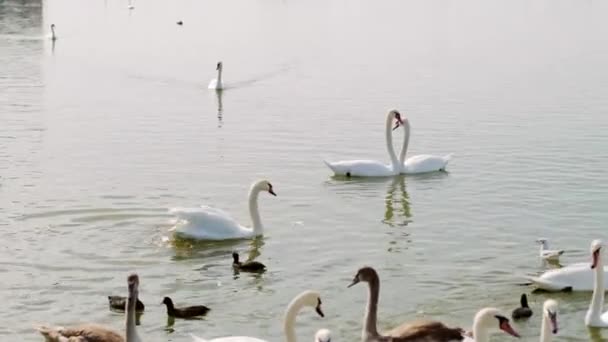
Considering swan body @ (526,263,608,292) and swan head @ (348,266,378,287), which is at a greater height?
swan head @ (348,266,378,287)

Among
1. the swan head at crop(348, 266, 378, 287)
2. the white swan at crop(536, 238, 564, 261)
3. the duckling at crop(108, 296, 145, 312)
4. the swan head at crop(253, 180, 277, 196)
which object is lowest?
the duckling at crop(108, 296, 145, 312)

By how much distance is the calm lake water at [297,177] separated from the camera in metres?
11.7

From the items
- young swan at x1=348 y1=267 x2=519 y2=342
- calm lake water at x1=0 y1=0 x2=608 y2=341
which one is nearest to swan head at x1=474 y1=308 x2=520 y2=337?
young swan at x1=348 y1=267 x2=519 y2=342

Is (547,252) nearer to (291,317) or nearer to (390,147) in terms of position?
(291,317)

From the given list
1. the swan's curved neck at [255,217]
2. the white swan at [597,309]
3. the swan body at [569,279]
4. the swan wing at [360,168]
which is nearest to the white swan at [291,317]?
the white swan at [597,309]

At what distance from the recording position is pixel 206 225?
13.7 m

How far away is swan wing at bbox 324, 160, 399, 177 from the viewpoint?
1788 cm

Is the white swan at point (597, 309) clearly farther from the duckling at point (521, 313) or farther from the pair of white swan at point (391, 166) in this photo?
the pair of white swan at point (391, 166)

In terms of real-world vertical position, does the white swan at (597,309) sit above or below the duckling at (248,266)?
below

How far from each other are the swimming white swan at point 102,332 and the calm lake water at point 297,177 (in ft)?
2.73

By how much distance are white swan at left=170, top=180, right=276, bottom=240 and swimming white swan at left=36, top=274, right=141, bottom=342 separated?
401 centimetres

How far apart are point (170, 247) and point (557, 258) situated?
15.4 ft

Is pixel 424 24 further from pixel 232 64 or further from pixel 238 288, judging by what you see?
pixel 238 288

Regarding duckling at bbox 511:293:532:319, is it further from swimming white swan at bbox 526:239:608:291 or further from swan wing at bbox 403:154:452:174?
swan wing at bbox 403:154:452:174
